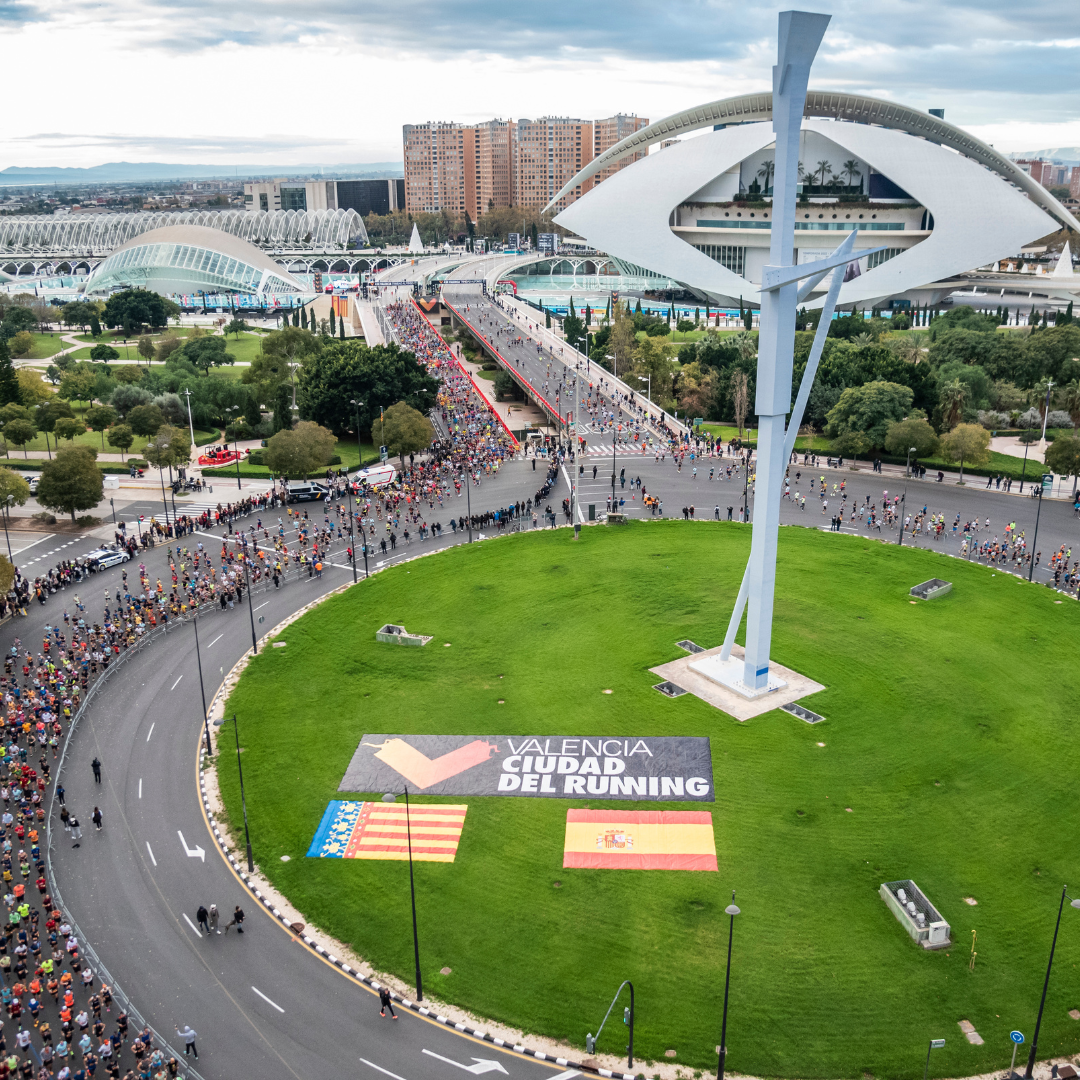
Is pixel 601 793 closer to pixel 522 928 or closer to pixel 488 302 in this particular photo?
pixel 522 928

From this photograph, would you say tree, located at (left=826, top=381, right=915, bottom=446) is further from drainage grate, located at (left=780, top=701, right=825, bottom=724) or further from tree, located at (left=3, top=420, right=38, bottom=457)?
tree, located at (left=3, top=420, right=38, bottom=457)

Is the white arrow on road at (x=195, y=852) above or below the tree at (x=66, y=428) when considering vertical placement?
below

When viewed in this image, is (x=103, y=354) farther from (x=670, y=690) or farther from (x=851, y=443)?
(x=670, y=690)

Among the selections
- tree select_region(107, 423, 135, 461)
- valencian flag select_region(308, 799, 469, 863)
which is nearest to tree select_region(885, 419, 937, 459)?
valencian flag select_region(308, 799, 469, 863)

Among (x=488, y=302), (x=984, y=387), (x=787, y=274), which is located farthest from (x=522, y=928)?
(x=488, y=302)

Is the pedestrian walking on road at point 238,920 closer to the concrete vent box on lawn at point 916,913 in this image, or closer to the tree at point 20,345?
the concrete vent box on lawn at point 916,913

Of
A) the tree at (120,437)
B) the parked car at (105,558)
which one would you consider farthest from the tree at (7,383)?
the parked car at (105,558)
